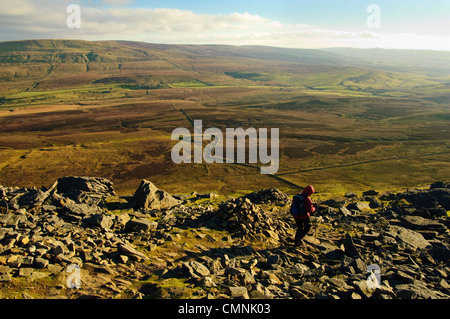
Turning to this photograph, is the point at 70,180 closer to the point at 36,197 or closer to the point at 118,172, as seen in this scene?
the point at 36,197

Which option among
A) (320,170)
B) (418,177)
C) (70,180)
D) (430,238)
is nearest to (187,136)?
(320,170)

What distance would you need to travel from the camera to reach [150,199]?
2309 centimetres

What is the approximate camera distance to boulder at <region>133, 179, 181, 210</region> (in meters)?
22.8

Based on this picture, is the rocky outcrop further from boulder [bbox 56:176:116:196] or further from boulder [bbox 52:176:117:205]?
boulder [bbox 56:176:116:196]

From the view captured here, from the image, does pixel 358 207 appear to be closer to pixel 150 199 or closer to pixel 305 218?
pixel 305 218

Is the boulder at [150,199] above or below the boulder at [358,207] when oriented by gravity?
above

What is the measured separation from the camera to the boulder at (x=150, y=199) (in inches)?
896

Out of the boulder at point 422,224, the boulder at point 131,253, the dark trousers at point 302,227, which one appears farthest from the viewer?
the boulder at point 422,224

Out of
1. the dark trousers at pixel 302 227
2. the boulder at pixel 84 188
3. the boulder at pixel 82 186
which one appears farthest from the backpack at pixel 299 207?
the boulder at pixel 82 186

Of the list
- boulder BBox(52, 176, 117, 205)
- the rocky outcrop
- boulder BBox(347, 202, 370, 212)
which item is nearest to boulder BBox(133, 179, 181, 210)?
the rocky outcrop

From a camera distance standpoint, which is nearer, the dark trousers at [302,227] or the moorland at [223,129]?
the dark trousers at [302,227]

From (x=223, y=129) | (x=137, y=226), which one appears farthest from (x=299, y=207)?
(x=223, y=129)

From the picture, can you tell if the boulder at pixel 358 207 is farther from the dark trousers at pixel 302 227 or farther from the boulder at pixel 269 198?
the dark trousers at pixel 302 227

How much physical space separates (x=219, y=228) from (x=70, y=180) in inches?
670
